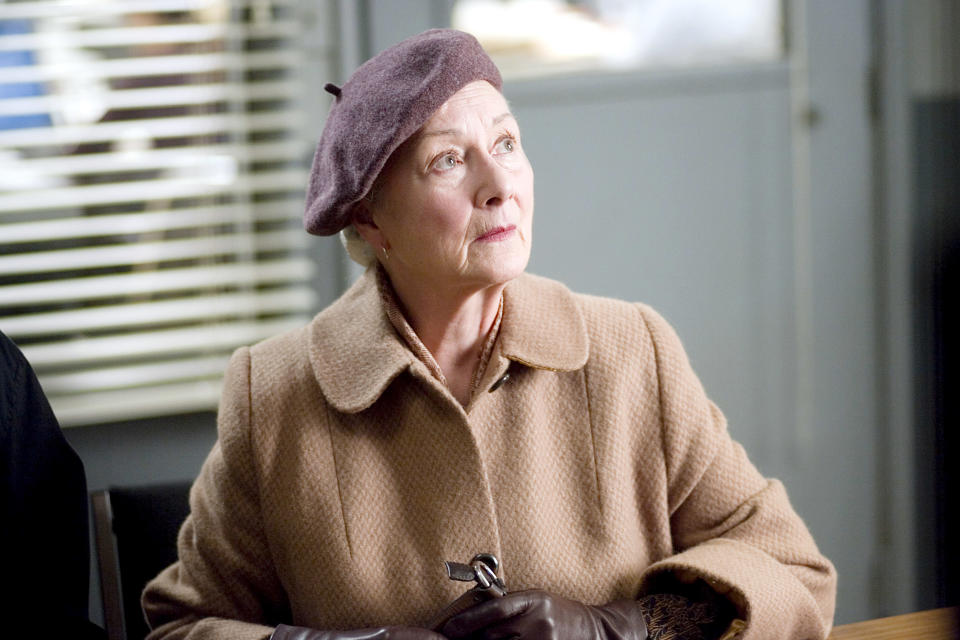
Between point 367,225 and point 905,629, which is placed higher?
point 367,225

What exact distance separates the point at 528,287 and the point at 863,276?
5.57 feet

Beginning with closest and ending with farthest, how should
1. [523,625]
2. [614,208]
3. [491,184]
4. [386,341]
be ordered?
[523,625] → [491,184] → [386,341] → [614,208]

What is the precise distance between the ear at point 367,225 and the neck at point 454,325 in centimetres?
7

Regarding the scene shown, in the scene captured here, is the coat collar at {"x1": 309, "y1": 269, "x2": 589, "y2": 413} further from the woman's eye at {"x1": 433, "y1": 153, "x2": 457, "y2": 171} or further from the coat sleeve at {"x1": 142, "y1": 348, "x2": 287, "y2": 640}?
the woman's eye at {"x1": 433, "y1": 153, "x2": 457, "y2": 171}

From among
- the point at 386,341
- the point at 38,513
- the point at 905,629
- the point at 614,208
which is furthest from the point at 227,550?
the point at 614,208

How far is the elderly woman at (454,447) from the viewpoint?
1370 mm

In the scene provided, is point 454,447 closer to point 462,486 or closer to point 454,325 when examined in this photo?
A: point 462,486

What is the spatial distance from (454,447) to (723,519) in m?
0.41

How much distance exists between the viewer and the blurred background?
92.2 inches

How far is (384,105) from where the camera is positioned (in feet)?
4.40

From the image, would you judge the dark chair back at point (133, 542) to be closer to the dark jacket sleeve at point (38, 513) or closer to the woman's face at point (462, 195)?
Answer: the dark jacket sleeve at point (38, 513)

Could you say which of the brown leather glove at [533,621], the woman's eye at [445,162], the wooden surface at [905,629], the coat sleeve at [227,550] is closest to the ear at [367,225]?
the woman's eye at [445,162]

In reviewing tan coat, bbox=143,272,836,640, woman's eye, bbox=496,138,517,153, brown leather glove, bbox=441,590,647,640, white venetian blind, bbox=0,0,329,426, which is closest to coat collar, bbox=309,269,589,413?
tan coat, bbox=143,272,836,640

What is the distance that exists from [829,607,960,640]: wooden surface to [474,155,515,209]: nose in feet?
2.44
